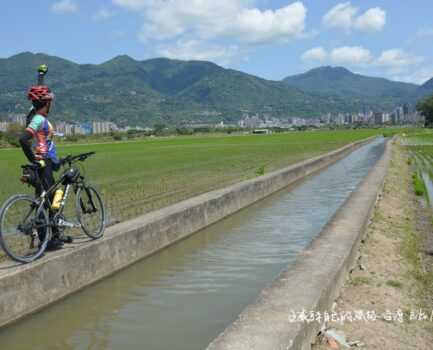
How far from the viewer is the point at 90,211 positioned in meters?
6.56

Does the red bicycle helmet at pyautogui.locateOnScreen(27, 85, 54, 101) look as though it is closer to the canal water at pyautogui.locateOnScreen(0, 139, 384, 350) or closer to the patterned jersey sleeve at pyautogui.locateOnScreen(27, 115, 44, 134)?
the patterned jersey sleeve at pyautogui.locateOnScreen(27, 115, 44, 134)

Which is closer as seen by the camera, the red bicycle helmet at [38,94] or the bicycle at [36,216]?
the bicycle at [36,216]

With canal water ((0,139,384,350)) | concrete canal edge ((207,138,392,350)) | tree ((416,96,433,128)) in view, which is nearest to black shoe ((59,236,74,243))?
canal water ((0,139,384,350))

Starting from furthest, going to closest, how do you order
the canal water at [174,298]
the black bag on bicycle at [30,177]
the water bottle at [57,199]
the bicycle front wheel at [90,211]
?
1. the bicycle front wheel at [90,211]
2. the water bottle at [57,199]
3. the black bag on bicycle at [30,177]
4. the canal water at [174,298]

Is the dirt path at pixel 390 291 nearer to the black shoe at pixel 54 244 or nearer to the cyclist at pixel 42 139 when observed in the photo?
the black shoe at pixel 54 244

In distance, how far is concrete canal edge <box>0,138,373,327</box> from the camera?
488cm

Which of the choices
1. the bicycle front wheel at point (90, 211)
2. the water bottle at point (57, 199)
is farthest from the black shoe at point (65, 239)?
the water bottle at point (57, 199)

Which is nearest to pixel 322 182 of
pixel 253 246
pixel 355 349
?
pixel 253 246

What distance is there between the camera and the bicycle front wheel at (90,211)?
6332 millimetres

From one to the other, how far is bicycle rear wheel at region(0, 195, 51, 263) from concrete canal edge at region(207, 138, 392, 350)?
239 centimetres

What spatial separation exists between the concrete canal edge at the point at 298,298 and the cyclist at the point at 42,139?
2621 millimetres

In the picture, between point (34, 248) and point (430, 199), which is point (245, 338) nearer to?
point (34, 248)

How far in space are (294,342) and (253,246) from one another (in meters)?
4.64

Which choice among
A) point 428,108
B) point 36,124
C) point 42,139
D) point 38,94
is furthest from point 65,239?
point 428,108
